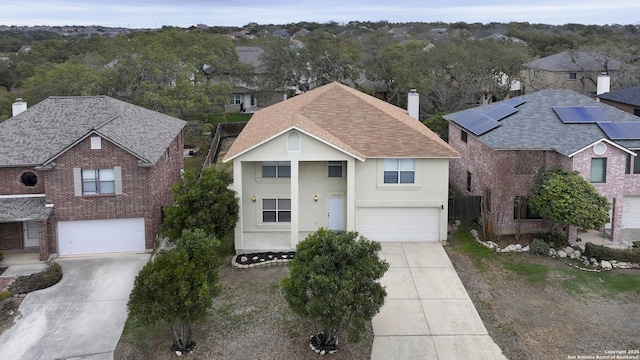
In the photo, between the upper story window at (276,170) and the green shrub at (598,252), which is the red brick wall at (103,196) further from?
the green shrub at (598,252)

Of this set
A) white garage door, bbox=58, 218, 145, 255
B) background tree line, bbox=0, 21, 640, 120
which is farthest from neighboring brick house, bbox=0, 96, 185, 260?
background tree line, bbox=0, 21, 640, 120

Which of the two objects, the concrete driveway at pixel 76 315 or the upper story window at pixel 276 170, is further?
the upper story window at pixel 276 170

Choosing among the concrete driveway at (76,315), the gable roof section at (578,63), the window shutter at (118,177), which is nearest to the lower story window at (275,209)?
the concrete driveway at (76,315)

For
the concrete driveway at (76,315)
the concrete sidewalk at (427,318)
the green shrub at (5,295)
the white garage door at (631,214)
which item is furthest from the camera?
the white garage door at (631,214)

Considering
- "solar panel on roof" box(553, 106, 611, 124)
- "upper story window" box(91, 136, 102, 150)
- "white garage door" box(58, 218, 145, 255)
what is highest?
"solar panel on roof" box(553, 106, 611, 124)

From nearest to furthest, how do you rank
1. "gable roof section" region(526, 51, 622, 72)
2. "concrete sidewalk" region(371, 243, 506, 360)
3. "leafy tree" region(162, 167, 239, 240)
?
"concrete sidewalk" region(371, 243, 506, 360), "leafy tree" region(162, 167, 239, 240), "gable roof section" region(526, 51, 622, 72)

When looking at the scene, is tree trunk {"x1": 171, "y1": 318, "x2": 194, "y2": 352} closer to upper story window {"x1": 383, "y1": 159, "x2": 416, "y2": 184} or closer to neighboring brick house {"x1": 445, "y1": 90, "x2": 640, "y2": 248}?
upper story window {"x1": 383, "y1": 159, "x2": 416, "y2": 184}

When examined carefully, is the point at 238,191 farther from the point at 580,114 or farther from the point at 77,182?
the point at 580,114
